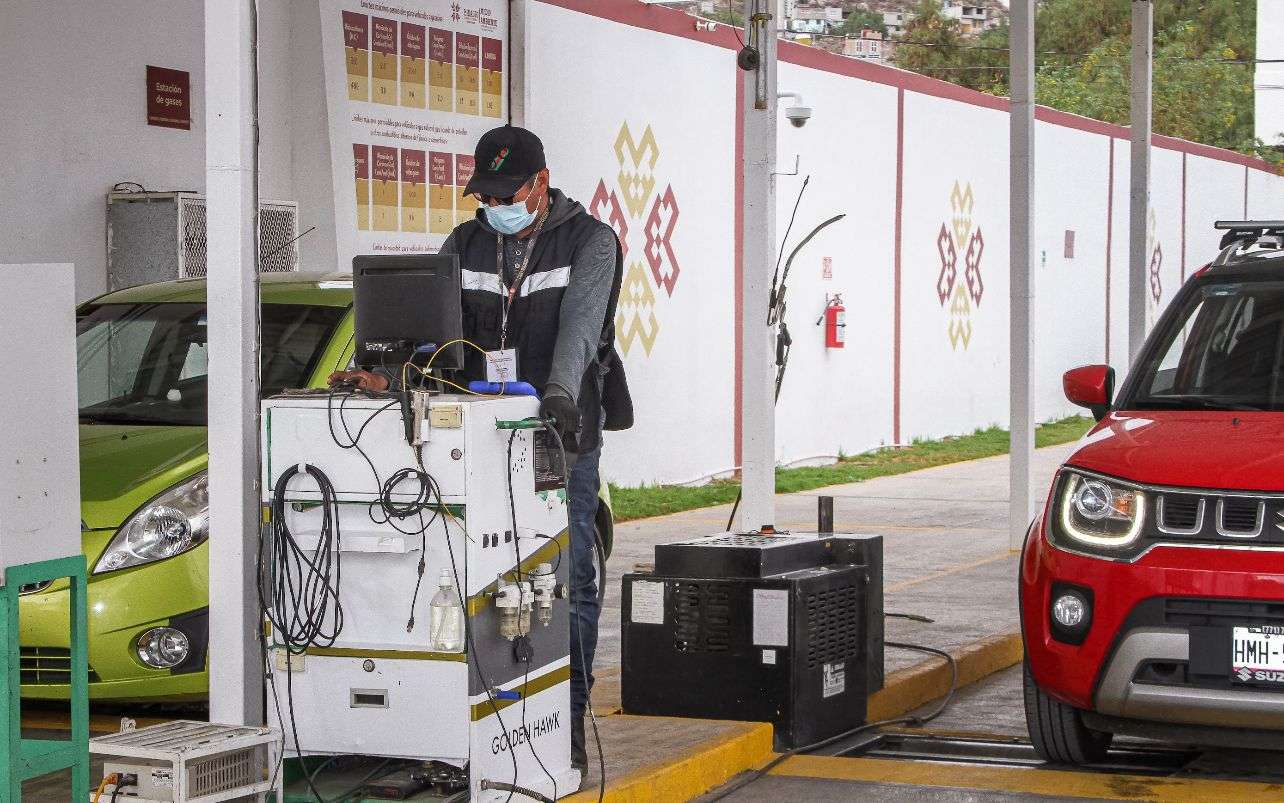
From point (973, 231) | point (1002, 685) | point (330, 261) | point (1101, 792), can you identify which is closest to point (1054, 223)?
point (973, 231)

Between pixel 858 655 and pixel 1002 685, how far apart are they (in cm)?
155

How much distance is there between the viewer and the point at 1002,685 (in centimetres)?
862

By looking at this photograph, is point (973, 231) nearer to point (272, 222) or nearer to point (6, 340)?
point (272, 222)

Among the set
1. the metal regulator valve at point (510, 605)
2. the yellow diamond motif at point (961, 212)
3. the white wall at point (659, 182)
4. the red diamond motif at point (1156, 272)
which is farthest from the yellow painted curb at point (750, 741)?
the red diamond motif at point (1156, 272)

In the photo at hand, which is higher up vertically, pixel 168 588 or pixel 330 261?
pixel 330 261

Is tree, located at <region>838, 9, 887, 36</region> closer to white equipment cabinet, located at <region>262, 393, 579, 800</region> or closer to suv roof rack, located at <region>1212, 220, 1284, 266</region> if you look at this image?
suv roof rack, located at <region>1212, 220, 1284, 266</region>

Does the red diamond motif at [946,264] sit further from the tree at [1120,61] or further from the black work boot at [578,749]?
the tree at [1120,61]

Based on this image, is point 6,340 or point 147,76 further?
point 147,76

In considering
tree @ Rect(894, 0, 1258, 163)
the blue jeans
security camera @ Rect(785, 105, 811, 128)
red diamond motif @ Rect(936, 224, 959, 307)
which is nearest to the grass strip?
red diamond motif @ Rect(936, 224, 959, 307)

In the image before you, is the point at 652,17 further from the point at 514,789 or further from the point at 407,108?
the point at 514,789

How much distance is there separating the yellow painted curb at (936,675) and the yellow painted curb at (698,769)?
36.9 inches

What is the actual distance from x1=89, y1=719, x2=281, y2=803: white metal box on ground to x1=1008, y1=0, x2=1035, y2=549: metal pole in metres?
7.87

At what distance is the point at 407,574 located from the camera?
5.11 m

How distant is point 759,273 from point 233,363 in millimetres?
3784
